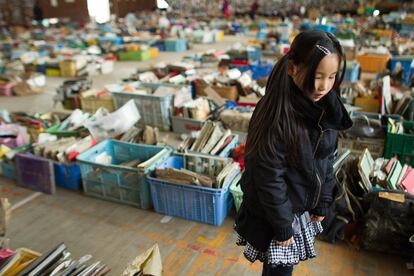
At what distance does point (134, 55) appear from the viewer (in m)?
10.7

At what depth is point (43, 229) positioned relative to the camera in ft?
10.1

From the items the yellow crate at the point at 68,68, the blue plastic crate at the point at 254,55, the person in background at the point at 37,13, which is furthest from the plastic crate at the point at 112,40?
the person in background at the point at 37,13

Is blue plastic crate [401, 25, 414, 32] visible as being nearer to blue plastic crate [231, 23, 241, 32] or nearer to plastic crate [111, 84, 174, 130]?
blue plastic crate [231, 23, 241, 32]

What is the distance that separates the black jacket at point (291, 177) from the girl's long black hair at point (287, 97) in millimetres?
30

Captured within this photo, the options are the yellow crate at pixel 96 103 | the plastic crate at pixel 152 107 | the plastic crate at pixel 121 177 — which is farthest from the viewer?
the yellow crate at pixel 96 103

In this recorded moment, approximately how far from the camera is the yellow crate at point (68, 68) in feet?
29.3

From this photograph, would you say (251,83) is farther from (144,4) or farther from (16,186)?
(144,4)

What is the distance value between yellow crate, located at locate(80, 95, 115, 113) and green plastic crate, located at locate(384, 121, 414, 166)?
386cm

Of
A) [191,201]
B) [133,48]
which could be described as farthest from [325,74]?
[133,48]

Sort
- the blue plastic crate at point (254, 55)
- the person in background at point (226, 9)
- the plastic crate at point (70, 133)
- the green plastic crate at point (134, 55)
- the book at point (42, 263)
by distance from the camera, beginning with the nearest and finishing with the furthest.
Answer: the book at point (42, 263) < the plastic crate at point (70, 133) < the blue plastic crate at point (254, 55) < the green plastic crate at point (134, 55) < the person in background at point (226, 9)

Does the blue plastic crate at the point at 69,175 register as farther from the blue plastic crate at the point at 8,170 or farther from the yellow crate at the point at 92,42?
the yellow crate at the point at 92,42

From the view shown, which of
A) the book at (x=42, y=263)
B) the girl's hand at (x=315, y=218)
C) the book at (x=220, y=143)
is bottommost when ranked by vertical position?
the book at (x=42, y=263)

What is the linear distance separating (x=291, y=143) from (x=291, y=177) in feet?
0.53

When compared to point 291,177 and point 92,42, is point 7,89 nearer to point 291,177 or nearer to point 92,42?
point 92,42
